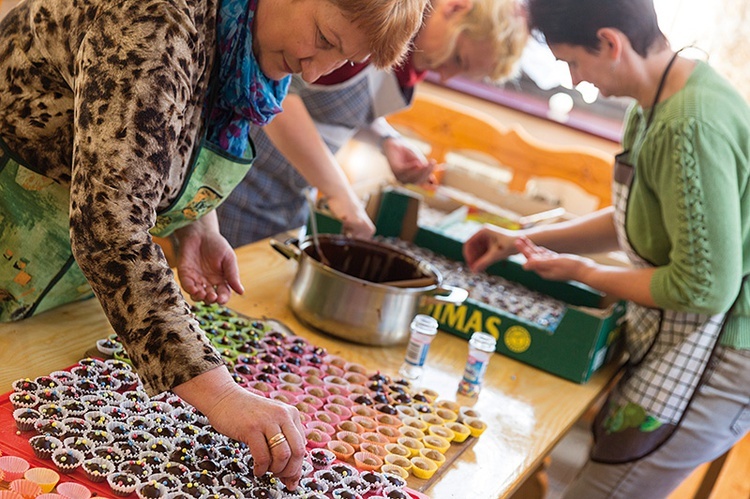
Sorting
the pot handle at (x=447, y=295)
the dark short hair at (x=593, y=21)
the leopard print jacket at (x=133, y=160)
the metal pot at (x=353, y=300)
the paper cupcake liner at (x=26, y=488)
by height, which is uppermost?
the dark short hair at (x=593, y=21)

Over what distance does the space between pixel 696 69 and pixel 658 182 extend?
25 centimetres

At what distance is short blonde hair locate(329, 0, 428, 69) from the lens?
1.12 m

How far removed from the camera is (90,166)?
1.01 m

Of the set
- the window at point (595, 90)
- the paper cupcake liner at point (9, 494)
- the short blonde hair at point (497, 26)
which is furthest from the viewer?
the window at point (595, 90)

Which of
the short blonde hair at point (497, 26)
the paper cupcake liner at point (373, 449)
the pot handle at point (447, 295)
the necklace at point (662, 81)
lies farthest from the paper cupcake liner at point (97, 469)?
the short blonde hair at point (497, 26)

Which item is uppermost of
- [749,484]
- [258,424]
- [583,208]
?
[258,424]

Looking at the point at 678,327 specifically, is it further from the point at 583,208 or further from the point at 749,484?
the point at 583,208

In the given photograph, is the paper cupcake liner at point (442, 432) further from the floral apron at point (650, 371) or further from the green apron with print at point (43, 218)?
the floral apron at point (650, 371)

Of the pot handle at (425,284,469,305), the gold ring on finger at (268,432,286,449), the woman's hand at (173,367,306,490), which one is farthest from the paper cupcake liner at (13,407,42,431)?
the pot handle at (425,284,469,305)

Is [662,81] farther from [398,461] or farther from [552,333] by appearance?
[398,461]

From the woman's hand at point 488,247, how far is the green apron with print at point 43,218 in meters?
0.88

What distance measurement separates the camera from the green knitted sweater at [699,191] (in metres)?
1.62

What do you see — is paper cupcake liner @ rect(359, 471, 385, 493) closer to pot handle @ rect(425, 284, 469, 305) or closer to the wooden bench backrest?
pot handle @ rect(425, 284, 469, 305)

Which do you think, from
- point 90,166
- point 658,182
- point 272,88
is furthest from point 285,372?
point 658,182
